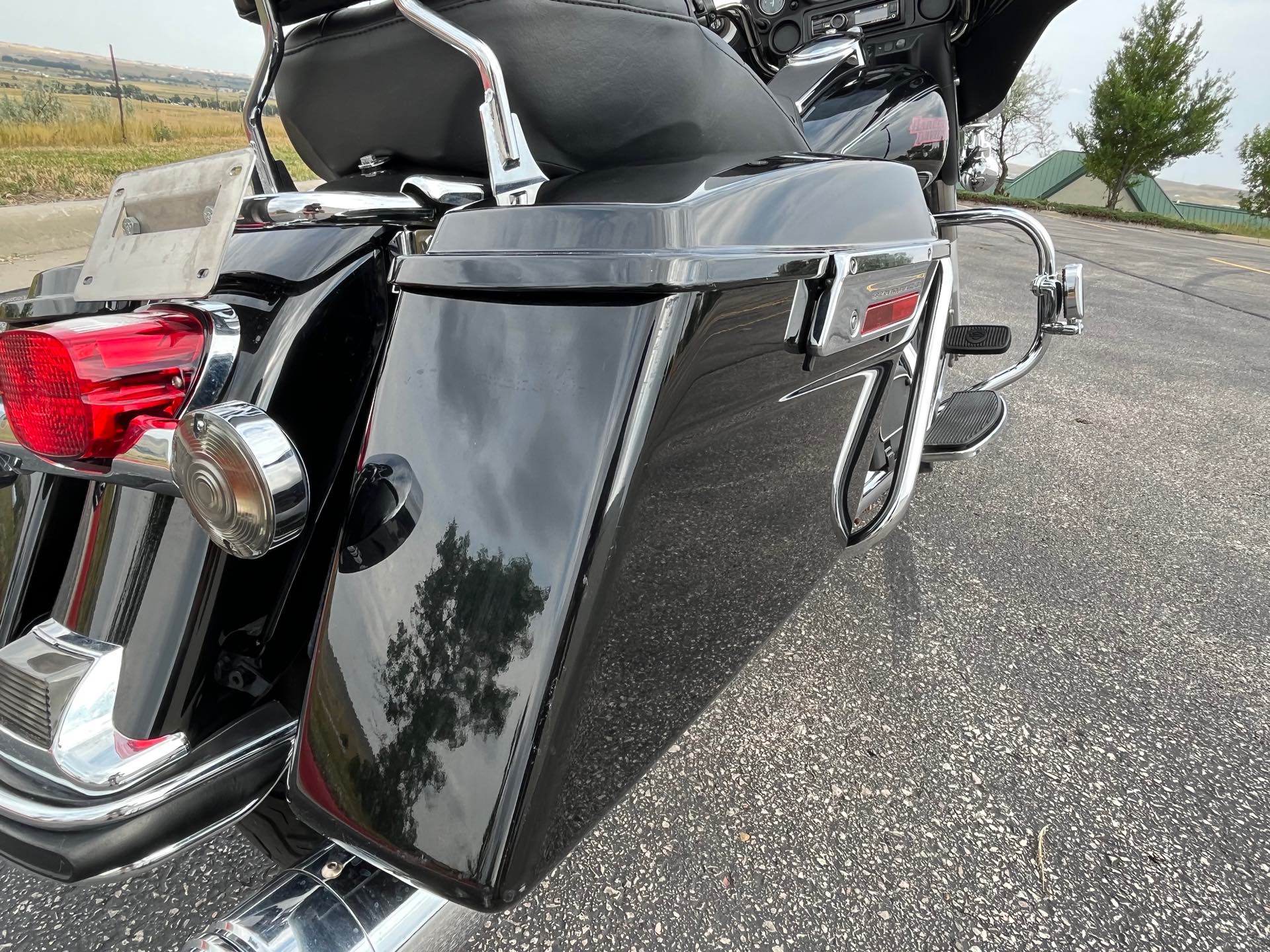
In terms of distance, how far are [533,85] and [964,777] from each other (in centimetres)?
143

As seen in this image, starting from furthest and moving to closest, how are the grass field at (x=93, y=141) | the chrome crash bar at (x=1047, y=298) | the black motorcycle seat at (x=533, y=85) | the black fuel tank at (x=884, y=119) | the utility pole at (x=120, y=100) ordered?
1. the utility pole at (x=120, y=100)
2. the grass field at (x=93, y=141)
3. the chrome crash bar at (x=1047, y=298)
4. the black fuel tank at (x=884, y=119)
5. the black motorcycle seat at (x=533, y=85)

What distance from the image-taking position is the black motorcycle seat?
0.95m

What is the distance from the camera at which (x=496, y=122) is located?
840 millimetres

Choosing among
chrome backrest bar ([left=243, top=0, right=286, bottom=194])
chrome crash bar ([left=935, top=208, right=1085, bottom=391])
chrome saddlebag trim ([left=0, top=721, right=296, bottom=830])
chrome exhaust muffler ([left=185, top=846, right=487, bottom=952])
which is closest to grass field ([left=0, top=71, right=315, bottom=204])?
chrome backrest bar ([left=243, top=0, right=286, bottom=194])

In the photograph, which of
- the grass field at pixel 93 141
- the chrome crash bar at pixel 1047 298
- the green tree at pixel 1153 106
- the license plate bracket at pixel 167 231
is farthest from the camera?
the green tree at pixel 1153 106

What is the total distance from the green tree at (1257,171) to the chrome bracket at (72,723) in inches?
1520

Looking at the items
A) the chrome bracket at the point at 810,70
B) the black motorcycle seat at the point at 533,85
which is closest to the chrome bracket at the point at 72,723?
the black motorcycle seat at the point at 533,85

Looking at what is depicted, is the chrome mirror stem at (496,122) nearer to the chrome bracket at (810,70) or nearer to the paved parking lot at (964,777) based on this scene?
the paved parking lot at (964,777)

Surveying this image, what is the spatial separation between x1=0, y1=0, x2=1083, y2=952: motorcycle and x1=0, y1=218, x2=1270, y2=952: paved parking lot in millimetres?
448

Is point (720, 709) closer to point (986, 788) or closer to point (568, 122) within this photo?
point (986, 788)

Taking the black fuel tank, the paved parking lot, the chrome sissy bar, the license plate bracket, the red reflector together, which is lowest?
the paved parking lot

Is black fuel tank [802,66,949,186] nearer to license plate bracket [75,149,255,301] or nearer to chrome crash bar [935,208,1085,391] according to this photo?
chrome crash bar [935,208,1085,391]

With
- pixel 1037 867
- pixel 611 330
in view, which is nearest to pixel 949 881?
pixel 1037 867

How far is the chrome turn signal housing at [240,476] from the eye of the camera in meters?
0.67
